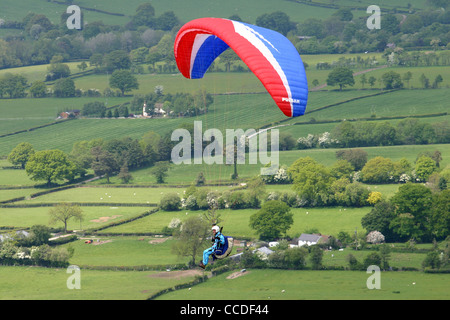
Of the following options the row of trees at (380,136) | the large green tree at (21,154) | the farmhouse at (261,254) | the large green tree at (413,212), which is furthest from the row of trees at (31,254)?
the row of trees at (380,136)

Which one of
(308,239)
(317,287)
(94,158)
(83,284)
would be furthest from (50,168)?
(317,287)

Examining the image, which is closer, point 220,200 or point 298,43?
point 220,200

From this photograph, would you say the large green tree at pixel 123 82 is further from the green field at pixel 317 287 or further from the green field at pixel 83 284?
the green field at pixel 317 287

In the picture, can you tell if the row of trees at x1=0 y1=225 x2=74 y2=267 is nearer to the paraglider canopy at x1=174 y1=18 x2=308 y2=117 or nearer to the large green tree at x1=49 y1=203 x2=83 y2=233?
the large green tree at x1=49 y1=203 x2=83 y2=233

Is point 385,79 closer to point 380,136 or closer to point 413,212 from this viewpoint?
point 380,136

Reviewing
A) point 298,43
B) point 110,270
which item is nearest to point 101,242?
point 110,270

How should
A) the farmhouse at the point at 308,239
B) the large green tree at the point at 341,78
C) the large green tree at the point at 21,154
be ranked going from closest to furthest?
the farmhouse at the point at 308,239, the large green tree at the point at 21,154, the large green tree at the point at 341,78

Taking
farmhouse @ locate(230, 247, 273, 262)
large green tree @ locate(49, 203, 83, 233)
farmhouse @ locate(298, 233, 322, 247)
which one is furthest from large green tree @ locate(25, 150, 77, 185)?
farmhouse @ locate(230, 247, 273, 262)

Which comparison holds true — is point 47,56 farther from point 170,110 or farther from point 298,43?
point 170,110

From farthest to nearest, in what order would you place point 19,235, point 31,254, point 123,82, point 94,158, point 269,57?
1. point 123,82
2. point 94,158
3. point 19,235
4. point 31,254
5. point 269,57

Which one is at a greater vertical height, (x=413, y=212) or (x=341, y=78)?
(x=341, y=78)
